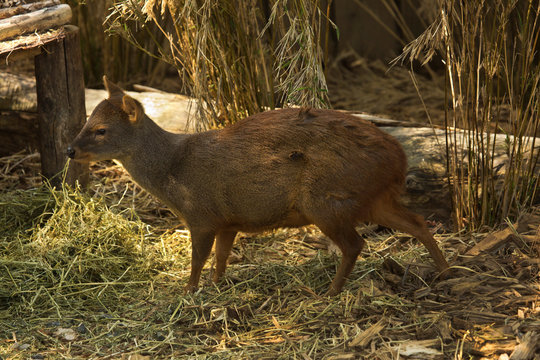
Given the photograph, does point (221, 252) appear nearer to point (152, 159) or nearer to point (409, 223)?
point (152, 159)

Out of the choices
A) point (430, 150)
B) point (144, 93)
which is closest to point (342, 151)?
point (430, 150)

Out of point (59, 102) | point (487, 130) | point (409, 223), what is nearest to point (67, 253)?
point (59, 102)

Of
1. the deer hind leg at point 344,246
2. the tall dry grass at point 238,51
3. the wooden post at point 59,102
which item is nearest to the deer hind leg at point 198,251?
the deer hind leg at point 344,246

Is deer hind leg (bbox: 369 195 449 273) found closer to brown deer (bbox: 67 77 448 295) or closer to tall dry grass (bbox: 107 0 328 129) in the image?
brown deer (bbox: 67 77 448 295)

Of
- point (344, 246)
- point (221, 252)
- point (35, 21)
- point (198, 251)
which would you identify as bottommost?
point (221, 252)

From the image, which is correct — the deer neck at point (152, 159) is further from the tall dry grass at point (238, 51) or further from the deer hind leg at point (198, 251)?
the tall dry grass at point (238, 51)

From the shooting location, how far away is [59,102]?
630cm

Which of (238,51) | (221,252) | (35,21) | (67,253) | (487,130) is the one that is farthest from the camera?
(238,51)

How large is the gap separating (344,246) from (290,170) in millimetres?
599

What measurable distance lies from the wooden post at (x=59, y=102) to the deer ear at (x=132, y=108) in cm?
136

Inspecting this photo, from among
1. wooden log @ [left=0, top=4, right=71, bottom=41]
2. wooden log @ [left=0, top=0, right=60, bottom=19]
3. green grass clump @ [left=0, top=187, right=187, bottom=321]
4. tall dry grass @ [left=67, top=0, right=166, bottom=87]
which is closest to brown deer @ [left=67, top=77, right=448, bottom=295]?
green grass clump @ [left=0, top=187, right=187, bottom=321]

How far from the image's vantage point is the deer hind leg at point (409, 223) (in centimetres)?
493

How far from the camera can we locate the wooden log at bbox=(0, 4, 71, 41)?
19.0 feet

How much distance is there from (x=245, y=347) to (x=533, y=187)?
267 cm
